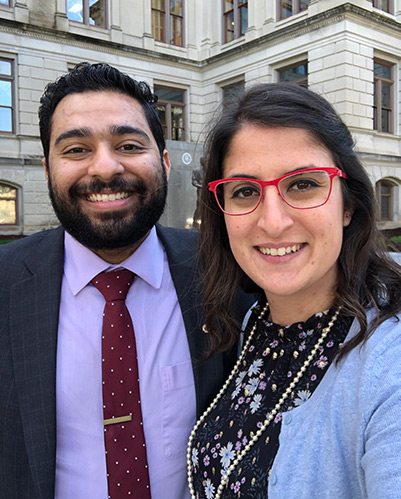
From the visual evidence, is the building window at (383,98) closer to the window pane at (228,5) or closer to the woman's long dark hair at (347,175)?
the window pane at (228,5)

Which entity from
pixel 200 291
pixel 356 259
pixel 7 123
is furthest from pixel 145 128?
pixel 7 123

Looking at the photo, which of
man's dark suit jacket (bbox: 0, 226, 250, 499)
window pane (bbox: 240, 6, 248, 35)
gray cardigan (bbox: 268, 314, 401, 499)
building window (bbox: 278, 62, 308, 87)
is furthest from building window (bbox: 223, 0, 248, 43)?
gray cardigan (bbox: 268, 314, 401, 499)

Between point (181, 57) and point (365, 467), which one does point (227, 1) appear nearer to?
point (181, 57)

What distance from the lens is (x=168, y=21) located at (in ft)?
64.8

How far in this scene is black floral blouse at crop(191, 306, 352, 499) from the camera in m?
1.39

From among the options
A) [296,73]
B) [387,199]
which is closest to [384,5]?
[296,73]

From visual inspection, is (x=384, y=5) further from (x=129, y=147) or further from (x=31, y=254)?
(x=31, y=254)

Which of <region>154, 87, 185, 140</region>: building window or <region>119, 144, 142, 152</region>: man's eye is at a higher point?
<region>154, 87, 185, 140</region>: building window

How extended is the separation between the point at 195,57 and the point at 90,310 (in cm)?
2051

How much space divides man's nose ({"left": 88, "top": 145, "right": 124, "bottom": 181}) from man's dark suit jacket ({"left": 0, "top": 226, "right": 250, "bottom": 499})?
0.41m

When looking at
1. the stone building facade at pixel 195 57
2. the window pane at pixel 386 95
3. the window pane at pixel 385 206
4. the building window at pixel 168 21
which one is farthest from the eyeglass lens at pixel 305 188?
the building window at pixel 168 21

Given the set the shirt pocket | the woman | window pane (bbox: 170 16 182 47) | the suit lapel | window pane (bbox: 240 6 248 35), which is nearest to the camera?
the woman

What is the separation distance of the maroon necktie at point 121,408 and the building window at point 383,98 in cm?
1772

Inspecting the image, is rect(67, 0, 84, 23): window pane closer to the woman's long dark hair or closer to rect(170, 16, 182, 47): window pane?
rect(170, 16, 182, 47): window pane
